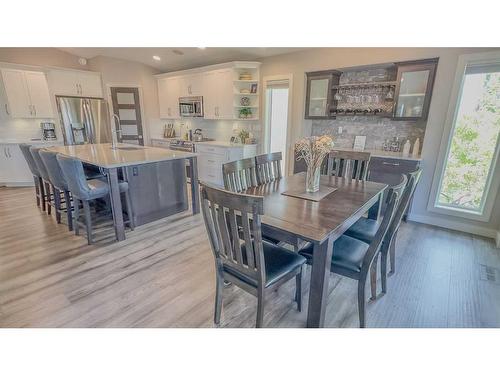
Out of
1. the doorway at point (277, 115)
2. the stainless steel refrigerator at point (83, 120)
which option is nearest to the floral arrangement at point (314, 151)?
the doorway at point (277, 115)

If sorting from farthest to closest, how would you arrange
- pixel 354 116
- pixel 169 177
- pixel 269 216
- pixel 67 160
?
pixel 354 116
pixel 169 177
pixel 67 160
pixel 269 216

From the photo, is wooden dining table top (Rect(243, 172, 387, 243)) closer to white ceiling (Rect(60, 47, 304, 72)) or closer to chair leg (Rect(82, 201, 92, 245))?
chair leg (Rect(82, 201, 92, 245))

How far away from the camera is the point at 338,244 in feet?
6.01

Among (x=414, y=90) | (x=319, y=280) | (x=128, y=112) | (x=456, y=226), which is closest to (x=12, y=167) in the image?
(x=128, y=112)

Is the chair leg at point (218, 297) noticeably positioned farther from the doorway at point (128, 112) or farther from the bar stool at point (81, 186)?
the doorway at point (128, 112)

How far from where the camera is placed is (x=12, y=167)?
16.4 feet

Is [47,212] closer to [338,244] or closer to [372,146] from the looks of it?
[338,244]

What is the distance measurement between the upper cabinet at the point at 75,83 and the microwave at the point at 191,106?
1.95 m

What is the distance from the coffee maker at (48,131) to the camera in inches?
215

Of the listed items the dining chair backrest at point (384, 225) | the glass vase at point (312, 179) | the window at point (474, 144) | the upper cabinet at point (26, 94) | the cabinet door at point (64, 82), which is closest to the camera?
the dining chair backrest at point (384, 225)

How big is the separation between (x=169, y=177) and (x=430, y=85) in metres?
3.64

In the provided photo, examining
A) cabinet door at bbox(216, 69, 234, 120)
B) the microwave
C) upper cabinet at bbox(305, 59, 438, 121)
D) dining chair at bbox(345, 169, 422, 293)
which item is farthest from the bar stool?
upper cabinet at bbox(305, 59, 438, 121)

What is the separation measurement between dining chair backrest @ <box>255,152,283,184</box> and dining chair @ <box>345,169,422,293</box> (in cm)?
94
